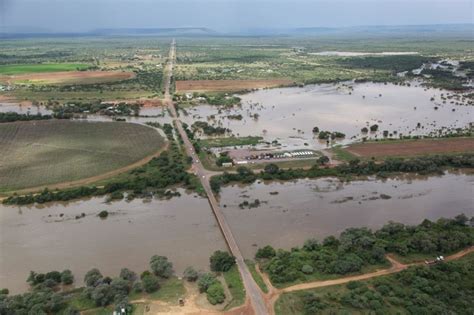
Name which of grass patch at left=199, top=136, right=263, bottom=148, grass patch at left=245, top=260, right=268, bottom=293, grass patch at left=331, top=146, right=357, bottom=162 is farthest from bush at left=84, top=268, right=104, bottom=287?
grass patch at left=331, top=146, right=357, bottom=162

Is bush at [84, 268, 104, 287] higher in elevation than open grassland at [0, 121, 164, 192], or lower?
lower

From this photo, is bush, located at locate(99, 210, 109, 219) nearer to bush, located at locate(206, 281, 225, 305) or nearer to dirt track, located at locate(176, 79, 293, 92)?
bush, located at locate(206, 281, 225, 305)

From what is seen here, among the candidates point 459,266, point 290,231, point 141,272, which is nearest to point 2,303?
point 141,272

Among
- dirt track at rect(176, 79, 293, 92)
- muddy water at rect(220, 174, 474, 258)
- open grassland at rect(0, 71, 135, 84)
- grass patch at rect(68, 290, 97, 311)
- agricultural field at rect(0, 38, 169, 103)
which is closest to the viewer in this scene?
grass patch at rect(68, 290, 97, 311)

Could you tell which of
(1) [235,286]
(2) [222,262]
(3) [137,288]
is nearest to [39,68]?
(3) [137,288]

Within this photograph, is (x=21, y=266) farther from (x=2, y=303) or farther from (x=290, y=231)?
(x=290, y=231)

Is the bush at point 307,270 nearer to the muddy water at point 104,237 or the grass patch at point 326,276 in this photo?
the grass patch at point 326,276
